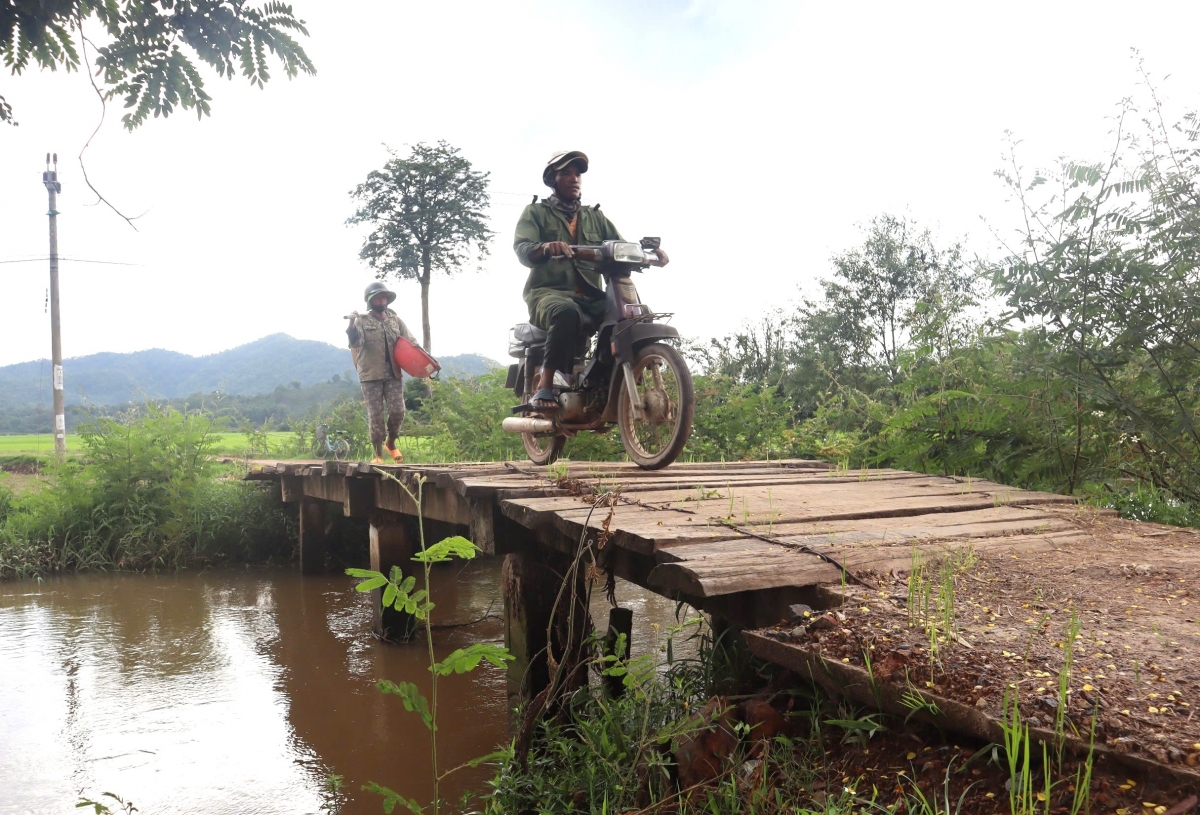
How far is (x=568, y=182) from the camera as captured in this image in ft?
18.8

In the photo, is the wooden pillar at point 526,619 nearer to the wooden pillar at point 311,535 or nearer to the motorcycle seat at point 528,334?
the motorcycle seat at point 528,334

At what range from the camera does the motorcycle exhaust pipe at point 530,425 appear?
5.82 metres

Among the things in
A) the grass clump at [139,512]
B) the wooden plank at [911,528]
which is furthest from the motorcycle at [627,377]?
the grass clump at [139,512]

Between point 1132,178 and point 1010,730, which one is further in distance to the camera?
point 1132,178

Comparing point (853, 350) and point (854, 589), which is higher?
point (853, 350)

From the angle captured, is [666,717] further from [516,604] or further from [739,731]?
[516,604]

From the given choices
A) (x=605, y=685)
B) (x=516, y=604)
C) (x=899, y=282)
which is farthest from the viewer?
(x=899, y=282)

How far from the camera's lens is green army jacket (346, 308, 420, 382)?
882cm

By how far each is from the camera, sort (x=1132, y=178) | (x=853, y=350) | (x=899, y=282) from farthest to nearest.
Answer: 1. (x=899, y=282)
2. (x=853, y=350)
3. (x=1132, y=178)

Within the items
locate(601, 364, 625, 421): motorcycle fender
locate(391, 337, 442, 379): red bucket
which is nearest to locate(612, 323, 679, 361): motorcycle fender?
locate(601, 364, 625, 421): motorcycle fender

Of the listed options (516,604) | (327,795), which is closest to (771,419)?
(516,604)

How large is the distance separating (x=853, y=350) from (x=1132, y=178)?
24669mm

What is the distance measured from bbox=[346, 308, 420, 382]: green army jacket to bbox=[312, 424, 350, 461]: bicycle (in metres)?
3.55

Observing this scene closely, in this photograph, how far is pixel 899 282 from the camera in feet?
100
